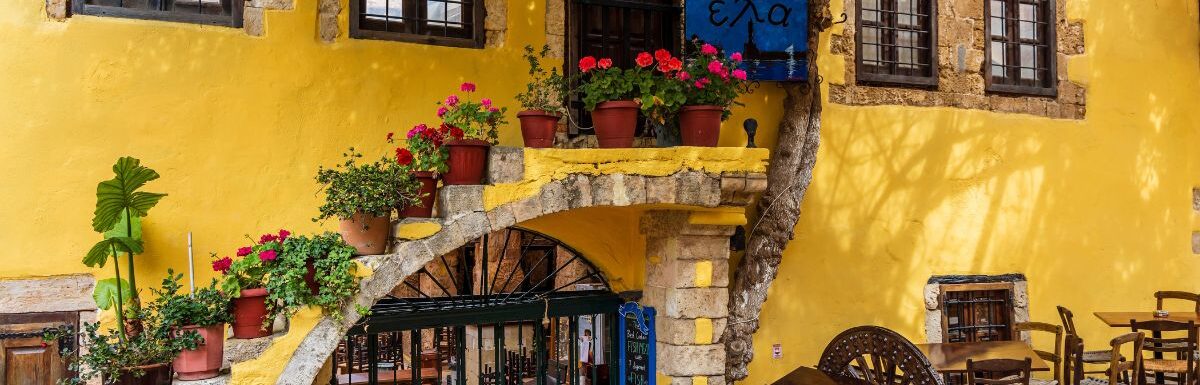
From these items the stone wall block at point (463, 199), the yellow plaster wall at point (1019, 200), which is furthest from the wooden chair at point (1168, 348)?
the stone wall block at point (463, 199)

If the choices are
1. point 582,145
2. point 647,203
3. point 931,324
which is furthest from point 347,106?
point 931,324

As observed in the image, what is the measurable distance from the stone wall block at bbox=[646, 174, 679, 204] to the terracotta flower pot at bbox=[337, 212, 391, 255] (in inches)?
58.9

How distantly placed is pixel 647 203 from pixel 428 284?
262 inches

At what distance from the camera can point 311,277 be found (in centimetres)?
478

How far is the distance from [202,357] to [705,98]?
3.06 m

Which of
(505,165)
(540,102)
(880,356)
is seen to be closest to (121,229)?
(505,165)

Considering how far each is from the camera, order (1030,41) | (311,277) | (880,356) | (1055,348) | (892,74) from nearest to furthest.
Answer: (880,356), (311,277), (1055,348), (892,74), (1030,41)

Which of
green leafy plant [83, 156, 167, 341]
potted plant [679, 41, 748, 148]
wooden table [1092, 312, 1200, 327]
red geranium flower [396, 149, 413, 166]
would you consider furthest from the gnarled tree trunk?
green leafy plant [83, 156, 167, 341]

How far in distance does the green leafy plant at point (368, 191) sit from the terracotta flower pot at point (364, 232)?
0.03 m

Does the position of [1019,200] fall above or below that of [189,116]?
below

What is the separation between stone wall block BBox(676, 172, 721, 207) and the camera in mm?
5613

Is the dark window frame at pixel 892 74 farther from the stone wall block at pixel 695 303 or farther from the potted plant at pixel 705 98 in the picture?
the stone wall block at pixel 695 303

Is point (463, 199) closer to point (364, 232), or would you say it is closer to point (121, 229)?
point (364, 232)

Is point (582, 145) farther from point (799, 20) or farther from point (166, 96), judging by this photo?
point (166, 96)
